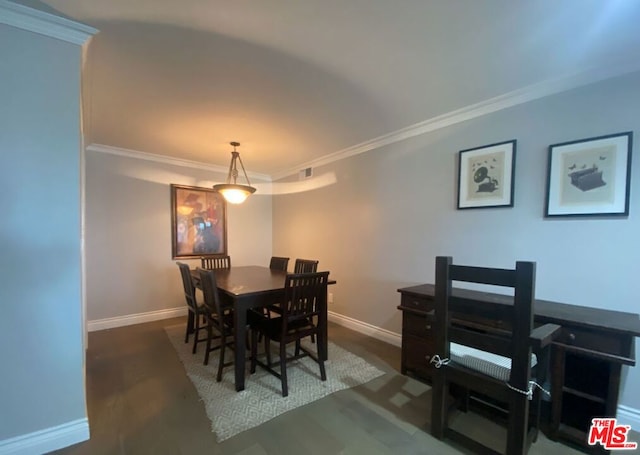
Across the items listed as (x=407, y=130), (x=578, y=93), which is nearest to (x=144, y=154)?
(x=407, y=130)

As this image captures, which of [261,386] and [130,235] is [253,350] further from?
[130,235]

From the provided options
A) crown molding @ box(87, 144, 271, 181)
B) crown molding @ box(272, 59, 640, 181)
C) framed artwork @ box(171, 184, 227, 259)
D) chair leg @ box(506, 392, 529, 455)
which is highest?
crown molding @ box(272, 59, 640, 181)

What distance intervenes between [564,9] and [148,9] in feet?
7.06

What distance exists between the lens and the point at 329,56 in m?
1.83

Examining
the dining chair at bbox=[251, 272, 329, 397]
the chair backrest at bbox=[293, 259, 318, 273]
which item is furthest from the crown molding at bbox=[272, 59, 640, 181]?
the dining chair at bbox=[251, 272, 329, 397]

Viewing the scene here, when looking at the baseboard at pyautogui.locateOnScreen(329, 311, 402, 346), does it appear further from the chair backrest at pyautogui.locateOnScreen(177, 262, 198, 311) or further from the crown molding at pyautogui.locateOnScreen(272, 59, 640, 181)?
the crown molding at pyautogui.locateOnScreen(272, 59, 640, 181)

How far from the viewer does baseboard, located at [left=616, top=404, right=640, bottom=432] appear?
1792 mm

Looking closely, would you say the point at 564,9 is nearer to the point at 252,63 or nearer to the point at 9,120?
the point at 252,63

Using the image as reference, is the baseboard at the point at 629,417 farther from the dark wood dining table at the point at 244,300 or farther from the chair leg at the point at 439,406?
the dark wood dining table at the point at 244,300

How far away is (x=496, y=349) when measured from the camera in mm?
1490

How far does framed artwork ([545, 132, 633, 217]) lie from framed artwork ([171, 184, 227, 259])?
418 centimetres

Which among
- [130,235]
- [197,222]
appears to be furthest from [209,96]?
[130,235]

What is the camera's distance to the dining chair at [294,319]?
2.19 metres

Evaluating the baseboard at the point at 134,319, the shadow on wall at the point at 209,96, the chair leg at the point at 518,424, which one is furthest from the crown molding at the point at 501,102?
the baseboard at the point at 134,319
